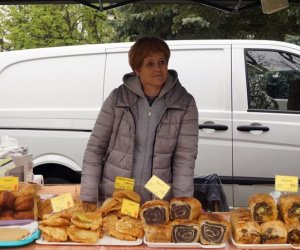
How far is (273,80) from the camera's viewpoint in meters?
4.32

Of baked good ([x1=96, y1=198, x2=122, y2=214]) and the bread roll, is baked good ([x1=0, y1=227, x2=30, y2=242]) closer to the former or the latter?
the bread roll

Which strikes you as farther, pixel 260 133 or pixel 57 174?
pixel 57 174

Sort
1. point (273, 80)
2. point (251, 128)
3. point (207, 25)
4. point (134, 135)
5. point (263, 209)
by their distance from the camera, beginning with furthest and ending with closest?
point (207, 25) < point (273, 80) < point (251, 128) < point (134, 135) < point (263, 209)

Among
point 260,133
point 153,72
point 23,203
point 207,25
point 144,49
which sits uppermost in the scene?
point 207,25

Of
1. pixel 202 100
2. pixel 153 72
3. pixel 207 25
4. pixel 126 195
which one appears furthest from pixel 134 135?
pixel 207 25

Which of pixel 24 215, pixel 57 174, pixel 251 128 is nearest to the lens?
pixel 24 215

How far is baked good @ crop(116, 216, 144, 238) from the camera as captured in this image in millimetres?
1924

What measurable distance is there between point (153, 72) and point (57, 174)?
2.30 metres

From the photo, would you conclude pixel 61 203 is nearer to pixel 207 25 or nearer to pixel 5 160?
pixel 5 160

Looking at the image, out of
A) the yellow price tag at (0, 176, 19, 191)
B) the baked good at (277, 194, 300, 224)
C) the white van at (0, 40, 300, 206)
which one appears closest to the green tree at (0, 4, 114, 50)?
the white van at (0, 40, 300, 206)

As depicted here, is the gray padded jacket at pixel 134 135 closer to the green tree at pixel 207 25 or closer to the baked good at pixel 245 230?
the baked good at pixel 245 230

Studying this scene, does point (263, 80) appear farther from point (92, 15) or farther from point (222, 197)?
point (92, 15)

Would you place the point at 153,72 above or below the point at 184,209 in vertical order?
above

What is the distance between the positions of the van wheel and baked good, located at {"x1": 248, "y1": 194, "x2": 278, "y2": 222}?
2658mm
